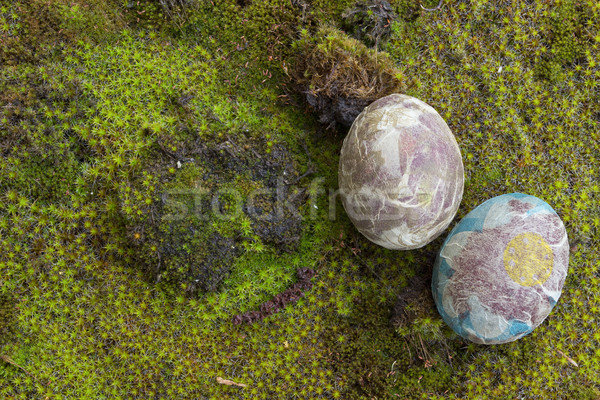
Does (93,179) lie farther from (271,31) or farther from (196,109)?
(271,31)

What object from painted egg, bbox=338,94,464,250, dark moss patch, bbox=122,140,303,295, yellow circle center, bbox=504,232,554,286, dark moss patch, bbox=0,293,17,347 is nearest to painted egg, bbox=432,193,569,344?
yellow circle center, bbox=504,232,554,286

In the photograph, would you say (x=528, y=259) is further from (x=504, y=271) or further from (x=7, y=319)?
(x=7, y=319)

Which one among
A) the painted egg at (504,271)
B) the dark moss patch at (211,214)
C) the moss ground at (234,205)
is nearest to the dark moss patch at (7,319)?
the moss ground at (234,205)

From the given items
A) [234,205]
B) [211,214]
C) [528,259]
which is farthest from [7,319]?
[528,259]

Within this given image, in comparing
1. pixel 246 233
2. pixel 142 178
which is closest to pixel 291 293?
pixel 246 233

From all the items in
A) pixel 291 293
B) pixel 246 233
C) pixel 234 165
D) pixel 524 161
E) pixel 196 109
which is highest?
pixel 196 109

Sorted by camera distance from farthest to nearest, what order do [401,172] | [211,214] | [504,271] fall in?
1. [211,214]
2. [504,271]
3. [401,172]

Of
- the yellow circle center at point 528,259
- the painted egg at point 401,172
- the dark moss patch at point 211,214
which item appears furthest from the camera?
the dark moss patch at point 211,214

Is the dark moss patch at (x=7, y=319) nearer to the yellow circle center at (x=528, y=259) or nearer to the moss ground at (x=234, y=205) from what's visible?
the moss ground at (x=234, y=205)
